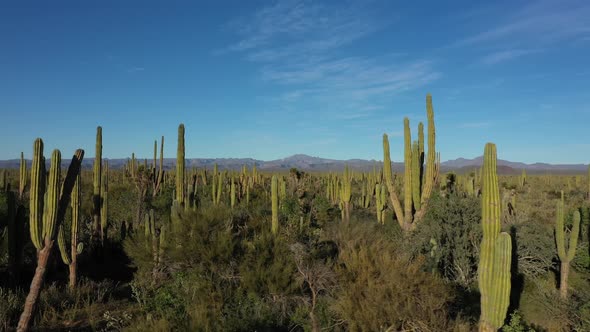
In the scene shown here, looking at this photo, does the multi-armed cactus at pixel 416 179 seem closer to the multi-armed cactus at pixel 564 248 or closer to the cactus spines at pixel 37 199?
the multi-armed cactus at pixel 564 248

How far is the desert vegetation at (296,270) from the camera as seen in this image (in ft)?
23.3

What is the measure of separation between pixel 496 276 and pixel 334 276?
3445 millimetres

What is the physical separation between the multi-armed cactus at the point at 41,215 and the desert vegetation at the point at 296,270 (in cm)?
2

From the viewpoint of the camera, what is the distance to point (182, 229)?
1045 cm

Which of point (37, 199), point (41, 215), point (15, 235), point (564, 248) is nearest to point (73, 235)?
point (15, 235)

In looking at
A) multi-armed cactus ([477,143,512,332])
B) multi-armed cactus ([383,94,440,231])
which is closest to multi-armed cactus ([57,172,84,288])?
multi-armed cactus ([477,143,512,332])

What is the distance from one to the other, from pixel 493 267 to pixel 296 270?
460 cm

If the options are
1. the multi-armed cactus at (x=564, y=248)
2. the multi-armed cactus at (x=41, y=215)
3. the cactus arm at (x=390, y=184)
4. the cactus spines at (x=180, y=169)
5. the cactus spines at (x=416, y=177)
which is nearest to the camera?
the multi-armed cactus at (x=41, y=215)

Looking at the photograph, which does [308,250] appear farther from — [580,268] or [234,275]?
[580,268]

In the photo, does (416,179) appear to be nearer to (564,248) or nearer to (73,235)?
(564,248)

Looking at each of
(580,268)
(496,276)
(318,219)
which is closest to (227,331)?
(496,276)

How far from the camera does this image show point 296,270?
9945mm

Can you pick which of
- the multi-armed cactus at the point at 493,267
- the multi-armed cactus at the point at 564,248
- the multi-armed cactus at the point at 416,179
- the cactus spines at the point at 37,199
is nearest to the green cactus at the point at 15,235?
the cactus spines at the point at 37,199

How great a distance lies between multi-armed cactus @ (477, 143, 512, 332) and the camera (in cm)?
675
